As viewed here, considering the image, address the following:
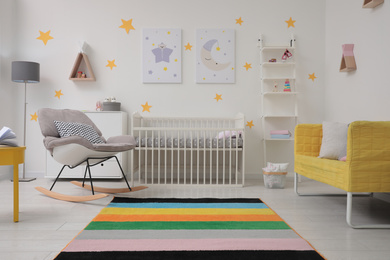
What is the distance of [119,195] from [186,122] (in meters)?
1.42

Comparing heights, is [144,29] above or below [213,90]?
above

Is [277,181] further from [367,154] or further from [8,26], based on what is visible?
[8,26]

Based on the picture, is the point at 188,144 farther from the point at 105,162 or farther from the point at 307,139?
the point at 307,139

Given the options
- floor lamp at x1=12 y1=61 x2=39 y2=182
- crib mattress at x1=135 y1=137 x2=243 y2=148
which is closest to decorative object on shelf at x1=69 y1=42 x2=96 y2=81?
floor lamp at x1=12 y1=61 x2=39 y2=182

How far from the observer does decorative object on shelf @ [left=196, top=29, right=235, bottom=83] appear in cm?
377

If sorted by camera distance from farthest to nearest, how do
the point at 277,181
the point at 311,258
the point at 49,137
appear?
the point at 277,181 → the point at 49,137 → the point at 311,258

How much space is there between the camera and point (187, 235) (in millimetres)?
1648

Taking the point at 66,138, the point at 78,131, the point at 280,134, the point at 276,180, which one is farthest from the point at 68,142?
the point at 280,134

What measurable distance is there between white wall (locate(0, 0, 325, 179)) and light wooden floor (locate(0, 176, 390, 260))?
1.00 meters

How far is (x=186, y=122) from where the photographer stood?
3.84 m

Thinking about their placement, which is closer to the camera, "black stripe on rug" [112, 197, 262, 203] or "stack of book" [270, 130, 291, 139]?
"black stripe on rug" [112, 197, 262, 203]

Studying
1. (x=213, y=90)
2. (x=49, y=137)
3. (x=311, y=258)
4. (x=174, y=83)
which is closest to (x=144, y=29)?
(x=174, y=83)

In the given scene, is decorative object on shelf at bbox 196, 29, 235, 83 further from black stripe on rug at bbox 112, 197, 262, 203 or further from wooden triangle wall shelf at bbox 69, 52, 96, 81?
black stripe on rug at bbox 112, 197, 262, 203

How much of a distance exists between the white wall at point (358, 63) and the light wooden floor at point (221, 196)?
86 centimetres
